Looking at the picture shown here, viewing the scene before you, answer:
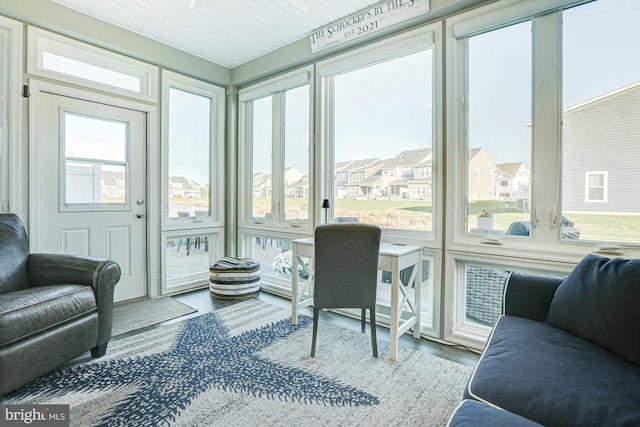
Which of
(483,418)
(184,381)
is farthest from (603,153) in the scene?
(184,381)

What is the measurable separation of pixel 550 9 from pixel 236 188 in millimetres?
3578

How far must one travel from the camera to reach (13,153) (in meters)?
2.70

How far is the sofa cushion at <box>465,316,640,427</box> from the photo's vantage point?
3.24 feet

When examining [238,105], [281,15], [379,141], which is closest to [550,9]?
[379,141]

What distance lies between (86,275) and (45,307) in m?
0.35

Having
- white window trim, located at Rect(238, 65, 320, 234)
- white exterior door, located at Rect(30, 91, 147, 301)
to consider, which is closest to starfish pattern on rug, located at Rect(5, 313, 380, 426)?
white exterior door, located at Rect(30, 91, 147, 301)

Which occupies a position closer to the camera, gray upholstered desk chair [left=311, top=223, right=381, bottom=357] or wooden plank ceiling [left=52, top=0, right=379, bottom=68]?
gray upholstered desk chair [left=311, top=223, right=381, bottom=357]

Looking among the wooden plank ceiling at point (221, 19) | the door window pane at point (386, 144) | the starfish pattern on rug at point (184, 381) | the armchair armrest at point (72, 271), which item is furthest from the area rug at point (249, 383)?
the wooden plank ceiling at point (221, 19)

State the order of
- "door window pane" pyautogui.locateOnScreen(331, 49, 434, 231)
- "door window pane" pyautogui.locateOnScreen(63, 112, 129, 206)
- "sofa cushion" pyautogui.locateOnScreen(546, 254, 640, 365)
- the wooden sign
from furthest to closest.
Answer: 1. "door window pane" pyautogui.locateOnScreen(63, 112, 129, 206)
2. "door window pane" pyautogui.locateOnScreen(331, 49, 434, 231)
3. the wooden sign
4. "sofa cushion" pyautogui.locateOnScreen(546, 254, 640, 365)

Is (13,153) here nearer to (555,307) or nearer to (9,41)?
(9,41)

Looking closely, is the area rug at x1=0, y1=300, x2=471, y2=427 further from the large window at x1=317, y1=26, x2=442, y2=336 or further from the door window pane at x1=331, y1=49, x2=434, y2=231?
the door window pane at x1=331, y1=49, x2=434, y2=231

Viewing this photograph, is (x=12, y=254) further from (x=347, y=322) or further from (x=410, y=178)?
(x=410, y=178)

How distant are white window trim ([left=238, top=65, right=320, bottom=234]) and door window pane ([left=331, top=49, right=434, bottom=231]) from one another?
283 mm

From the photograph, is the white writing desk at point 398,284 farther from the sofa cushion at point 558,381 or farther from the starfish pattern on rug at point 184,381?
the sofa cushion at point 558,381
